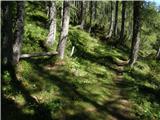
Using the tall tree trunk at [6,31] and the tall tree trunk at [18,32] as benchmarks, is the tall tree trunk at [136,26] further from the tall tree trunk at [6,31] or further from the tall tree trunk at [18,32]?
the tall tree trunk at [6,31]

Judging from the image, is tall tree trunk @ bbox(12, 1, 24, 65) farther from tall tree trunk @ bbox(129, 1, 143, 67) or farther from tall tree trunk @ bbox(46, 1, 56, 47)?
tall tree trunk @ bbox(129, 1, 143, 67)

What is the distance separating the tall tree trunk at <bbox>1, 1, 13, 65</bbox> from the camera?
19316mm

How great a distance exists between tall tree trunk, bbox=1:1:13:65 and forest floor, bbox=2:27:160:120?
3.62 feet

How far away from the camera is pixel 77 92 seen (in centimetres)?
2048

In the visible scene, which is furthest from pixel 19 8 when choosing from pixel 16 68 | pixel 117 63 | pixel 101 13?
pixel 101 13

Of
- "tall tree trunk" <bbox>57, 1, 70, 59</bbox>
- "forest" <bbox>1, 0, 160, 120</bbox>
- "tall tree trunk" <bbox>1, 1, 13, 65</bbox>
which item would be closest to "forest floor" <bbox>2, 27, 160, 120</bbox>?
"forest" <bbox>1, 0, 160, 120</bbox>

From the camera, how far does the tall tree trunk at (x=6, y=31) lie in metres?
19.3

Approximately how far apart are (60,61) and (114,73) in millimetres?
4633

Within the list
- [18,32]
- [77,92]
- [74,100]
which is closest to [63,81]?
[77,92]

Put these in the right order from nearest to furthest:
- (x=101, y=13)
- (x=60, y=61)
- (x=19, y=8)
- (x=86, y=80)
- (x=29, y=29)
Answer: (x=19, y=8) → (x=86, y=80) → (x=60, y=61) → (x=29, y=29) → (x=101, y=13)

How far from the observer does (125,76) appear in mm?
26078

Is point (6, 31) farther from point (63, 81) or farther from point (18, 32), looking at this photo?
point (63, 81)

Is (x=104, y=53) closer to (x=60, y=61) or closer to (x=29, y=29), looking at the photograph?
(x=29, y=29)

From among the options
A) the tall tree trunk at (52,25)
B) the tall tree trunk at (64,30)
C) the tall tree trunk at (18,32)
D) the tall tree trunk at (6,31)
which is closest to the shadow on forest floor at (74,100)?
the tall tree trunk at (6,31)
